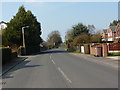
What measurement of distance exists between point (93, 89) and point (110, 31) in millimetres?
86404

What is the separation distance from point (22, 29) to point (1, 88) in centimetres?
4830

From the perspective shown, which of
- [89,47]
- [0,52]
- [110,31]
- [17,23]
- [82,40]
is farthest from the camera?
[110,31]

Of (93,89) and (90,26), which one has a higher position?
(90,26)

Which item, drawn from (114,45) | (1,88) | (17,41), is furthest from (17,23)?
(1,88)

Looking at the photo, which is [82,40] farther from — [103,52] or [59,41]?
[59,41]

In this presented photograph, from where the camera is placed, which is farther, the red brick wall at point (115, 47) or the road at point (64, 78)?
the red brick wall at point (115, 47)

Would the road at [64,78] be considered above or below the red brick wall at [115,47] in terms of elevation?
below

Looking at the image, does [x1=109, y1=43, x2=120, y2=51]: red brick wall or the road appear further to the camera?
[x1=109, y1=43, x2=120, y2=51]: red brick wall

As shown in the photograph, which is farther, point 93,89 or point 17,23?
point 17,23

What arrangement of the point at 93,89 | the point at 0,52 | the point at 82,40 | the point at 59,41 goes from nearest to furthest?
the point at 93,89, the point at 0,52, the point at 82,40, the point at 59,41

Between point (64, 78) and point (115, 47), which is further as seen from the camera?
point (115, 47)

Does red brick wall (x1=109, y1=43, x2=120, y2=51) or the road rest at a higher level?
red brick wall (x1=109, y1=43, x2=120, y2=51)

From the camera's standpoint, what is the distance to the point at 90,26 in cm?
11350

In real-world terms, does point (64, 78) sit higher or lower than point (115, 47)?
lower
